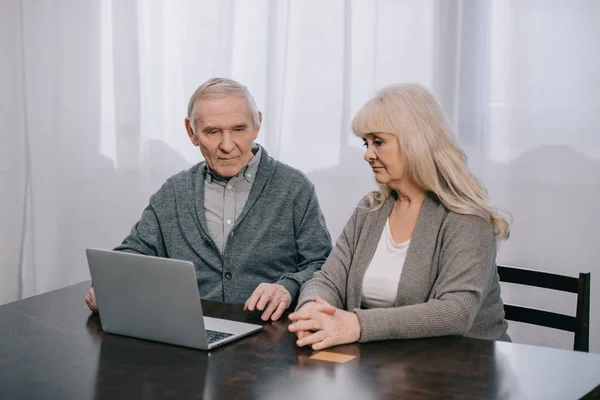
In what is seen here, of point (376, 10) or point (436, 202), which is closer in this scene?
point (436, 202)

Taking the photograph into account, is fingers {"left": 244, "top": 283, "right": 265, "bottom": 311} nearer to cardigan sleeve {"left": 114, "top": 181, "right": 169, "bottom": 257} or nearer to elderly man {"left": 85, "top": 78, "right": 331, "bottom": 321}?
elderly man {"left": 85, "top": 78, "right": 331, "bottom": 321}

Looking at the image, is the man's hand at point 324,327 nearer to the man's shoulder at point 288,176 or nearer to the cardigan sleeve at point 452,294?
the cardigan sleeve at point 452,294

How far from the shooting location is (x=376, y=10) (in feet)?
10.6

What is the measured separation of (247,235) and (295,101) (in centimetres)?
106

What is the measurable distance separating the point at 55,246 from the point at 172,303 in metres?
2.62

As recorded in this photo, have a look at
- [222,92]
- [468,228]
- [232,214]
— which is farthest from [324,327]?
[222,92]

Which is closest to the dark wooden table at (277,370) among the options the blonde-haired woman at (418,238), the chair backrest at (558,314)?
the blonde-haired woman at (418,238)

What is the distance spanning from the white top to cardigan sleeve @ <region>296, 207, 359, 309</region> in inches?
2.5

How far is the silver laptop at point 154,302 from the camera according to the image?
1.78 metres

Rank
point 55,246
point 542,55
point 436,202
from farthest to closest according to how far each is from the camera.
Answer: point 55,246 → point 542,55 → point 436,202

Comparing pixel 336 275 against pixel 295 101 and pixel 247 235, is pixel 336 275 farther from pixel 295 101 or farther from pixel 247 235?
pixel 295 101

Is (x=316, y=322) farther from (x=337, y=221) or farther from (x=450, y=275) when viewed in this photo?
(x=337, y=221)

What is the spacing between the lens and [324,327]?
182 cm

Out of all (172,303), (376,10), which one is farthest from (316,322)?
(376,10)
